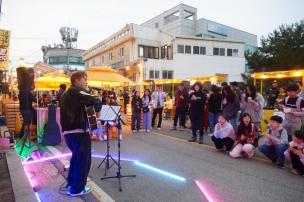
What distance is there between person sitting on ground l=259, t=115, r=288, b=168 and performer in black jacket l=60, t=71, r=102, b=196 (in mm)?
4314

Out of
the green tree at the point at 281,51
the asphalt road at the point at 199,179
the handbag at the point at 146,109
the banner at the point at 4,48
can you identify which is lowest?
the asphalt road at the point at 199,179

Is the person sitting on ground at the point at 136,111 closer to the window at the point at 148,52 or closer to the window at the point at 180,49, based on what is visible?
the window at the point at 180,49

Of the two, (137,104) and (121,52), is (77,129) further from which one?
(121,52)

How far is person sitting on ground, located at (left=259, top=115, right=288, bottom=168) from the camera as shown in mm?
6207

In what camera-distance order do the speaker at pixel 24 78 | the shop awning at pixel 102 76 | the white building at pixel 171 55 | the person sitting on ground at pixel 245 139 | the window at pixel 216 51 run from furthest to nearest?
the window at pixel 216 51 < the white building at pixel 171 55 < the shop awning at pixel 102 76 < the speaker at pixel 24 78 < the person sitting on ground at pixel 245 139

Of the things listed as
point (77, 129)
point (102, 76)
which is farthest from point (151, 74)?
point (77, 129)

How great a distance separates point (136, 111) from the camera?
1153cm

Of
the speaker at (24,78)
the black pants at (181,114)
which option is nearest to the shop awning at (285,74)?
the black pants at (181,114)

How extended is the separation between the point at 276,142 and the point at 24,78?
709 cm

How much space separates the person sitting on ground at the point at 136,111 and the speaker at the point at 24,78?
14.5 ft

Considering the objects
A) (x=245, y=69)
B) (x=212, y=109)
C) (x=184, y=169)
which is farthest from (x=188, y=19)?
(x=184, y=169)

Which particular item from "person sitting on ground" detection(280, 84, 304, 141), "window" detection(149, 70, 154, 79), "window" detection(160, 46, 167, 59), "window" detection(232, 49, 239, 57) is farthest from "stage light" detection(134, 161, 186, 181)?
"window" detection(232, 49, 239, 57)

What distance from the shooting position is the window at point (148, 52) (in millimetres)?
34794

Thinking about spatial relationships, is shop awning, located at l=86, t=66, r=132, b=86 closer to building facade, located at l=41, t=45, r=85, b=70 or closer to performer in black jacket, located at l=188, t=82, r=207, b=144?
performer in black jacket, located at l=188, t=82, r=207, b=144
